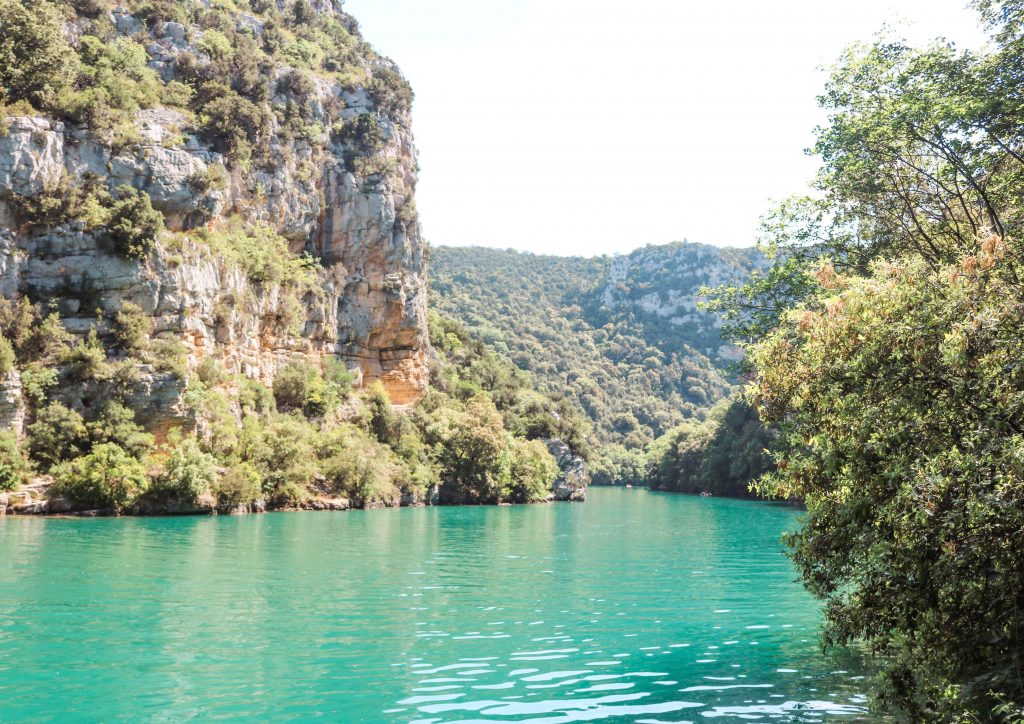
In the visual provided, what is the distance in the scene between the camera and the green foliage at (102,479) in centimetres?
4544

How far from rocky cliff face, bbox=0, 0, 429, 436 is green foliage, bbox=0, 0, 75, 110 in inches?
111

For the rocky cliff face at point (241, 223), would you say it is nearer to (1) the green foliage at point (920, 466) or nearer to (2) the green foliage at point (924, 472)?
(1) the green foliage at point (920, 466)

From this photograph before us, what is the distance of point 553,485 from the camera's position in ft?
320

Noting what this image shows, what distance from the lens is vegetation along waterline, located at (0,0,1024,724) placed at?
33.0 ft

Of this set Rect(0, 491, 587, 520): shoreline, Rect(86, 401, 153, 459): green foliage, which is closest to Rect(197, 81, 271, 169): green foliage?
Rect(86, 401, 153, 459): green foliage

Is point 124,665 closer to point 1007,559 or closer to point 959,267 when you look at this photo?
point 1007,559

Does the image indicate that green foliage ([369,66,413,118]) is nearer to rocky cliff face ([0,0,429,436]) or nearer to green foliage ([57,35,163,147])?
rocky cliff face ([0,0,429,436])

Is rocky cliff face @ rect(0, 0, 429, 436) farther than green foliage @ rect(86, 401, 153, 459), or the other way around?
rocky cliff face @ rect(0, 0, 429, 436)

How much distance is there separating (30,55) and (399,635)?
54572 mm

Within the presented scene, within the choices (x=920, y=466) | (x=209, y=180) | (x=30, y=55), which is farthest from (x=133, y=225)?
(x=920, y=466)

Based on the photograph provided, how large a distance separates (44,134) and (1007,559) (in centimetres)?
5936

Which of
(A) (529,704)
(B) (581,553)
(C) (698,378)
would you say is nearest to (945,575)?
(A) (529,704)

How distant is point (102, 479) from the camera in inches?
1806

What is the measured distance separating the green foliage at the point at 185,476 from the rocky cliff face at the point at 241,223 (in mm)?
4090
